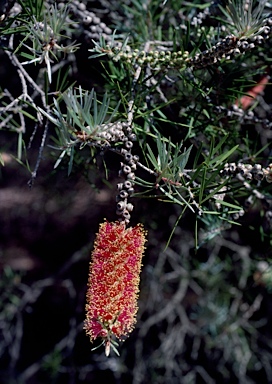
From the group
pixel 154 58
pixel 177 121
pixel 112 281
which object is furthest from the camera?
pixel 177 121

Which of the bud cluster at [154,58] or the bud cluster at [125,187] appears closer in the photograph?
the bud cluster at [125,187]

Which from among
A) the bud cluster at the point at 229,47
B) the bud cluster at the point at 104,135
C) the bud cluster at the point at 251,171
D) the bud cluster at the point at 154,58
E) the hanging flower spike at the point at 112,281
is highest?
the bud cluster at the point at 229,47

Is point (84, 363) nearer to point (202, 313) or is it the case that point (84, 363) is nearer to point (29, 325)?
point (29, 325)

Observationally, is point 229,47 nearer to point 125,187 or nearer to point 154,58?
point 154,58

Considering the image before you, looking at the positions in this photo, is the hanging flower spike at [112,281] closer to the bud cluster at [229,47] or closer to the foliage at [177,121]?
the foliage at [177,121]

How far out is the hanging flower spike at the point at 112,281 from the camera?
605 mm

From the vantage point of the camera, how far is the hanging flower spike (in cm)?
61

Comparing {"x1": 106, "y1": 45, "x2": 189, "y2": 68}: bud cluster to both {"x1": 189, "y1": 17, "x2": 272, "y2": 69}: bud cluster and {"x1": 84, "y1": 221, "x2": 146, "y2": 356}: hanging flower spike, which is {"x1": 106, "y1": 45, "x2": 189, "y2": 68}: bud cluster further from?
{"x1": 84, "y1": 221, "x2": 146, "y2": 356}: hanging flower spike

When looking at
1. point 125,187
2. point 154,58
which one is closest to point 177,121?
point 154,58

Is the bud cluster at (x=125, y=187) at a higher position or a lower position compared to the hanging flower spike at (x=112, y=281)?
higher

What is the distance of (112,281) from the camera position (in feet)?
1.99

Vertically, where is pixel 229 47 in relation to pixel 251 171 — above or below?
above

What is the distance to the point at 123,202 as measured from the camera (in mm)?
623

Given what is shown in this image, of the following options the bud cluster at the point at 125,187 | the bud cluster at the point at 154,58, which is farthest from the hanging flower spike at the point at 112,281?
the bud cluster at the point at 154,58
